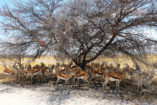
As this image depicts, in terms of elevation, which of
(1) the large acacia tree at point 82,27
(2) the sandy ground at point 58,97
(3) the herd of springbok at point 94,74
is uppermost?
(1) the large acacia tree at point 82,27

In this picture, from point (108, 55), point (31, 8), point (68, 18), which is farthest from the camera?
point (108, 55)

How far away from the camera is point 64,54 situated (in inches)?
350

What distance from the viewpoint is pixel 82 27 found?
31.3 feet

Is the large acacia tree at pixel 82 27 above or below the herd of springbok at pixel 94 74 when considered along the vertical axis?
above

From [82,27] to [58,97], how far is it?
146 inches

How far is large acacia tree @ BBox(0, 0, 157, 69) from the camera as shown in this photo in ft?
28.3

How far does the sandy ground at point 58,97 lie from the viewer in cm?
743

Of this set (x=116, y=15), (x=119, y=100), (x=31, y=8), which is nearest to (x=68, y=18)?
(x=116, y=15)

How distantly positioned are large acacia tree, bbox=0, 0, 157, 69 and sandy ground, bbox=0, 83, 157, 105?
→ 1.88 meters

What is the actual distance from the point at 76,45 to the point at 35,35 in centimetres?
242

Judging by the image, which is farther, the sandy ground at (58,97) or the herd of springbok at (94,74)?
the herd of springbok at (94,74)

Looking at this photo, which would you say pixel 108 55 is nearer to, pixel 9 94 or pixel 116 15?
pixel 116 15

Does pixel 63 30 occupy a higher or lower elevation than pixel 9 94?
higher

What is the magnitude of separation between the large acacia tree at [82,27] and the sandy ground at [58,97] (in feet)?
6.17
